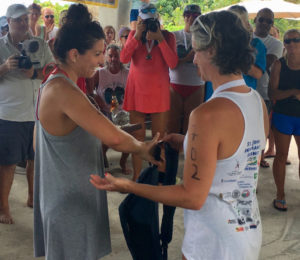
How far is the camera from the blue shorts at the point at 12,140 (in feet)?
9.55

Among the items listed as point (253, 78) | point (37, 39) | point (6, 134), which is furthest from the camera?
point (253, 78)

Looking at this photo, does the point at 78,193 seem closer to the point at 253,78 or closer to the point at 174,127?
the point at 253,78

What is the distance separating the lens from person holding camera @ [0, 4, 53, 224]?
9.55 ft

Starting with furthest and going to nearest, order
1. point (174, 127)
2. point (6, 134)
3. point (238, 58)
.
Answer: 1. point (174, 127)
2. point (6, 134)
3. point (238, 58)

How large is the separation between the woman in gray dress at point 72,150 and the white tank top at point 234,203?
0.44 m

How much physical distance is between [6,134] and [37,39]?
3.00 feet

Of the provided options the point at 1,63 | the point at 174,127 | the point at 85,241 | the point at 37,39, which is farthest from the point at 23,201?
the point at 85,241

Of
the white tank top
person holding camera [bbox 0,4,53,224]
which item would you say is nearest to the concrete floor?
person holding camera [bbox 0,4,53,224]

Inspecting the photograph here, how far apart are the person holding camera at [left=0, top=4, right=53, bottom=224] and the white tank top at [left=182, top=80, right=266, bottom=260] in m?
2.12

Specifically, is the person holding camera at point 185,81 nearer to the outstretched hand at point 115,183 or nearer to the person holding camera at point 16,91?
the person holding camera at point 16,91

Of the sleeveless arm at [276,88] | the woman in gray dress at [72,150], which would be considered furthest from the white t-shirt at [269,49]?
the woman in gray dress at [72,150]

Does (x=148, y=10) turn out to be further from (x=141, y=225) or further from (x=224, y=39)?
(x=141, y=225)

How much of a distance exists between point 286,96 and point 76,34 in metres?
2.39

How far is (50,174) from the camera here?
1549 mm
